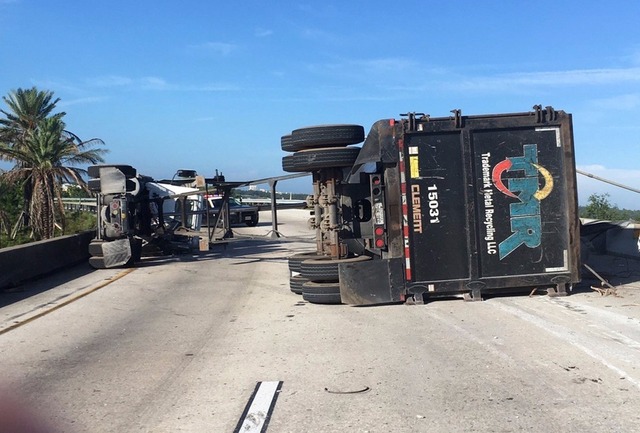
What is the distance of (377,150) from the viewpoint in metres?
10.5

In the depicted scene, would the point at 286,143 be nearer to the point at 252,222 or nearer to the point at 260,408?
the point at 260,408

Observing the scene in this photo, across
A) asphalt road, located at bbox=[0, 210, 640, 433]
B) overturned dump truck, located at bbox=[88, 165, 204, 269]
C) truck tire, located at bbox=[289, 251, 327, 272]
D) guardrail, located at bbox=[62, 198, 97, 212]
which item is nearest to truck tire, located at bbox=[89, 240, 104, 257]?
overturned dump truck, located at bbox=[88, 165, 204, 269]

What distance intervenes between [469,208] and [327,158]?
2518mm

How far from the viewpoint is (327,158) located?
11523 mm

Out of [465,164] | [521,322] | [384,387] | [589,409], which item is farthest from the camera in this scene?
[465,164]

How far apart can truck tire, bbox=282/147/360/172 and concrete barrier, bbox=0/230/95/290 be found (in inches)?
283

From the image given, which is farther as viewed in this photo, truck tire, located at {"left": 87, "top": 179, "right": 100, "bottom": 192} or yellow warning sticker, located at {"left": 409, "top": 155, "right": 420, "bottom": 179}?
truck tire, located at {"left": 87, "top": 179, "right": 100, "bottom": 192}

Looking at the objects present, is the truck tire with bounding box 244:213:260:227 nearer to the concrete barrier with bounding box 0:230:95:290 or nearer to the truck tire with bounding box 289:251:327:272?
the concrete barrier with bounding box 0:230:95:290

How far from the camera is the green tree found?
29891 millimetres

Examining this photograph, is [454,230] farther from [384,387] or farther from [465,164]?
[384,387]

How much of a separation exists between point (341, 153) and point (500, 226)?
2.83 meters

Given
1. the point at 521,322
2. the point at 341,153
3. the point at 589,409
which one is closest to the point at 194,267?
the point at 341,153

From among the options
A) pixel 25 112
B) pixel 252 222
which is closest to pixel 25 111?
pixel 25 112

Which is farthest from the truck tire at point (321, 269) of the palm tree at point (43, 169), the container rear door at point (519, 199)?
the palm tree at point (43, 169)
